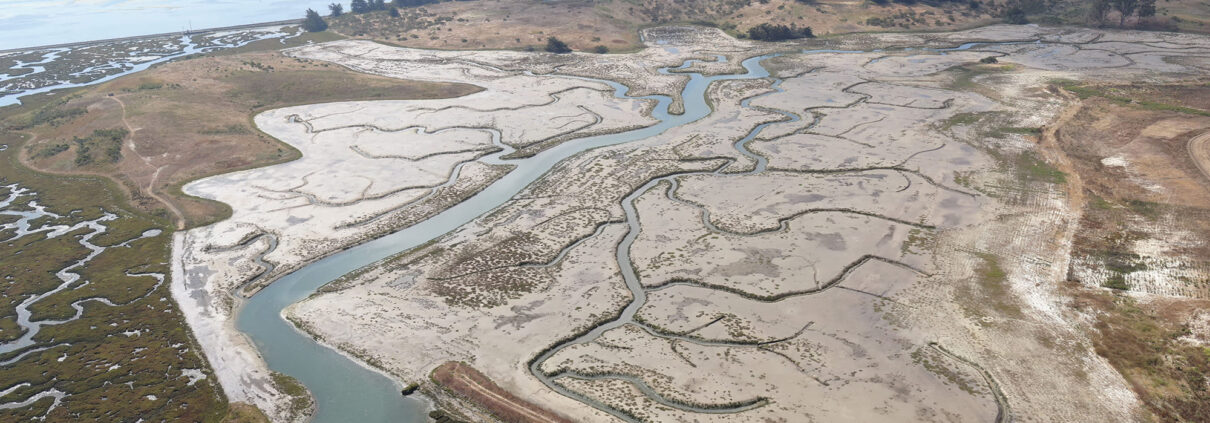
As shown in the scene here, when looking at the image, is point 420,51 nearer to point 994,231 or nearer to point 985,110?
point 985,110

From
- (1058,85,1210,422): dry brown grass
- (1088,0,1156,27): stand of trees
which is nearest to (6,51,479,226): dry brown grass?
(1058,85,1210,422): dry brown grass

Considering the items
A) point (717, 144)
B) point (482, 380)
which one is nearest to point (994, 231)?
point (717, 144)

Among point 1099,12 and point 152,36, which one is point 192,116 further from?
point 1099,12

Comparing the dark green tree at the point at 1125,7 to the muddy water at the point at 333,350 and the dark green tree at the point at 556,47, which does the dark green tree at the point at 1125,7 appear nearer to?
the dark green tree at the point at 556,47

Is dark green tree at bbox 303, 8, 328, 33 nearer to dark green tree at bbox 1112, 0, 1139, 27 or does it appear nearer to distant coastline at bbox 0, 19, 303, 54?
distant coastline at bbox 0, 19, 303, 54

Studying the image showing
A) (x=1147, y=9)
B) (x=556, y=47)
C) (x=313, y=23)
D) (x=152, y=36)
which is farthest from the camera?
(x=152, y=36)

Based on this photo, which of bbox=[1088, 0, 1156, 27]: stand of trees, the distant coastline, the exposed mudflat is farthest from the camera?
the distant coastline

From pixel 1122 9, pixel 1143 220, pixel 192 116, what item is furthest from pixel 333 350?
pixel 1122 9

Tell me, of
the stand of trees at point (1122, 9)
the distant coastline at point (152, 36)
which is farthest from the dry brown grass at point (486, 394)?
the distant coastline at point (152, 36)
